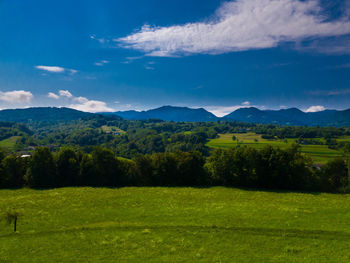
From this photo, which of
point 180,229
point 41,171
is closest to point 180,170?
point 180,229

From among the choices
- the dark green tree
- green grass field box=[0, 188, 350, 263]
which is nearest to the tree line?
the dark green tree

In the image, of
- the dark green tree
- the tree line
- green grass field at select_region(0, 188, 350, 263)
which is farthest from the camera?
the dark green tree

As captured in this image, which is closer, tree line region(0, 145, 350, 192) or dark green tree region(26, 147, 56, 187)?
tree line region(0, 145, 350, 192)

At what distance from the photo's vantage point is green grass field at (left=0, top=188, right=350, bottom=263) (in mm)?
18938

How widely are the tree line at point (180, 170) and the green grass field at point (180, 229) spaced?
8155 mm

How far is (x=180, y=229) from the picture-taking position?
23641 mm

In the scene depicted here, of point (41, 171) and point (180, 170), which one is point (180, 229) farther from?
point (41, 171)

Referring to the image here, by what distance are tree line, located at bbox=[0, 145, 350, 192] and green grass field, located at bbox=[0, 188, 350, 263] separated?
816cm

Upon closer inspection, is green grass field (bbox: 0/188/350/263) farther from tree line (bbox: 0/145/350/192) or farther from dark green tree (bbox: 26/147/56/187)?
dark green tree (bbox: 26/147/56/187)

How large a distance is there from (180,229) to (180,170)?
26111mm

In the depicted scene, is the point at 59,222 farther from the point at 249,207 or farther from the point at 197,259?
the point at 249,207

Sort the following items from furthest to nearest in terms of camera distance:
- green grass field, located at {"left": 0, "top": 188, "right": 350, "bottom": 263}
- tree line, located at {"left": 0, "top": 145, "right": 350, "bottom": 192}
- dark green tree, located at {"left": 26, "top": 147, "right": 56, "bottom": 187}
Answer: dark green tree, located at {"left": 26, "top": 147, "right": 56, "bottom": 187}
tree line, located at {"left": 0, "top": 145, "right": 350, "bottom": 192}
green grass field, located at {"left": 0, "top": 188, "right": 350, "bottom": 263}

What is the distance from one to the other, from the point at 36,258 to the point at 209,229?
758 inches

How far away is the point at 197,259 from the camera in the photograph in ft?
59.8
